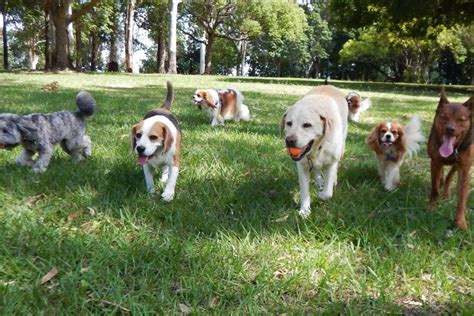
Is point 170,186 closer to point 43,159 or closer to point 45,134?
point 43,159

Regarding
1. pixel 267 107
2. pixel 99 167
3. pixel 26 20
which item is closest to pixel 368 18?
pixel 267 107

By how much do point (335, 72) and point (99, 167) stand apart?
63.5 meters

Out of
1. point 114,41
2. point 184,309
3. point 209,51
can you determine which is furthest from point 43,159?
point 114,41

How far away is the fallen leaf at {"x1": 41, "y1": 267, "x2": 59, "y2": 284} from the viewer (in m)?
2.75

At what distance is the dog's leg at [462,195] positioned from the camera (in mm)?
3613

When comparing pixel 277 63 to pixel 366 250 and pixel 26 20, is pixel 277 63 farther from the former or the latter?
pixel 366 250

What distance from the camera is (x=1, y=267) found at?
2.84 metres

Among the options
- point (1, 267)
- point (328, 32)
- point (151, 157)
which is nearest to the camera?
point (1, 267)

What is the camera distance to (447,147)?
3766 millimetres

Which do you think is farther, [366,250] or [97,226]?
[97,226]

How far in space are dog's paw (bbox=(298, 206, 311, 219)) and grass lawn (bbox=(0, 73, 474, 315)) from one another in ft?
0.23

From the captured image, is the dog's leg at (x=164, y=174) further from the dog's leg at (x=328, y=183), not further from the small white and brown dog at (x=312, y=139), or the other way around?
the dog's leg at (x=328, y=183)

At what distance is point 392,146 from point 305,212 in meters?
1.84

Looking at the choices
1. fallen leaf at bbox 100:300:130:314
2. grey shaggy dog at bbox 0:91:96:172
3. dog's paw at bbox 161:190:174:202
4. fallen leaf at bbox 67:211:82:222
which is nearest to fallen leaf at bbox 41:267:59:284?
fallen leaf at bbox 100:300:130:314
